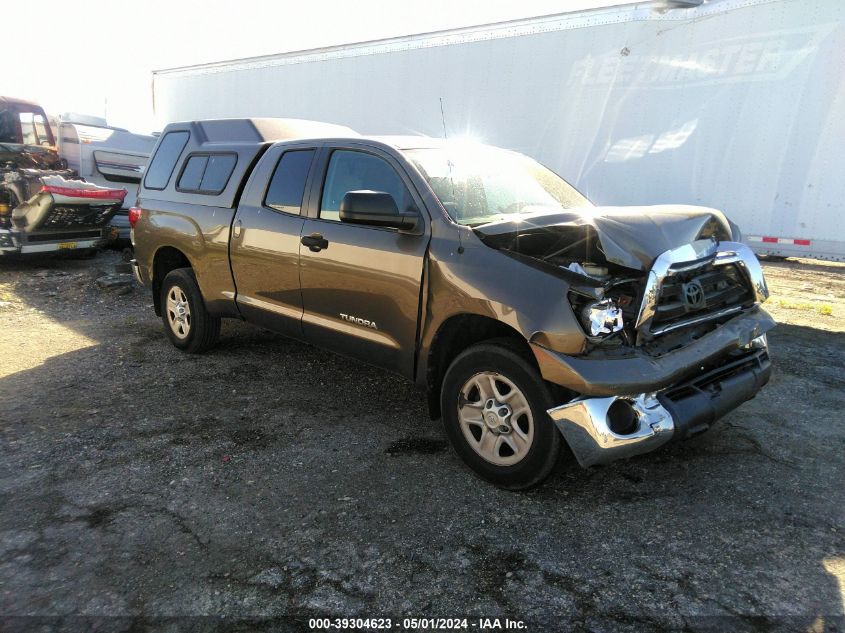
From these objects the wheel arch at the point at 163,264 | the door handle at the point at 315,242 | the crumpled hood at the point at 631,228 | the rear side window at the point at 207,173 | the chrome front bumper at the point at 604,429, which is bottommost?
the wheel arch at the point at 163,264

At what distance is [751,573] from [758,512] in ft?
1.79

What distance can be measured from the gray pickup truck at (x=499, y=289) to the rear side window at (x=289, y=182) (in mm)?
16

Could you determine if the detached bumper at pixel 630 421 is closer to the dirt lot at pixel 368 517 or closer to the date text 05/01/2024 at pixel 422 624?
the dirt lot at pixel 368 517

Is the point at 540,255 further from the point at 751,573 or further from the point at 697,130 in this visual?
the point at 697,130

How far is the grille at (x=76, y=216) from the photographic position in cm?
861

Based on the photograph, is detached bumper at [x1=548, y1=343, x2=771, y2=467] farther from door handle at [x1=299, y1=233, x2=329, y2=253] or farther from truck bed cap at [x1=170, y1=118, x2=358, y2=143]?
truck bed cap at [x1=170, y1=118, x2=358, y2=143]

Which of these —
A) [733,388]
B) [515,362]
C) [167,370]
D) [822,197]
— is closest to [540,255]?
[515,362]

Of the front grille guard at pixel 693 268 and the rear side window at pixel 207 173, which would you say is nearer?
the front grille guard at pixel 693 268

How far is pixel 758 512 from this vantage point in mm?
2957

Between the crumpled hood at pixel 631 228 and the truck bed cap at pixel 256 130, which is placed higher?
the truck bed cap at pixel 256 130

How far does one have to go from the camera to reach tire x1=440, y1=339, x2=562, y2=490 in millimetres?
2941

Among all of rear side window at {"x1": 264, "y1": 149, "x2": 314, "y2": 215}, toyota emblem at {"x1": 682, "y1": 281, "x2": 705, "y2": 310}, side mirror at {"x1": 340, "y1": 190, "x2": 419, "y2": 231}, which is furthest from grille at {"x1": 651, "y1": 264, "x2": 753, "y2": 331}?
rear side window at {"x1": 264, "y1": 149, "x2": 314, "y2": 215}

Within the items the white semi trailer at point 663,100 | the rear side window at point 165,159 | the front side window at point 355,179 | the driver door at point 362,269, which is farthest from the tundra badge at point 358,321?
the white semi trailer at point 663,100

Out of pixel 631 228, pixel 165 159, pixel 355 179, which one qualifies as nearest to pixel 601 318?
pixel 631 228
